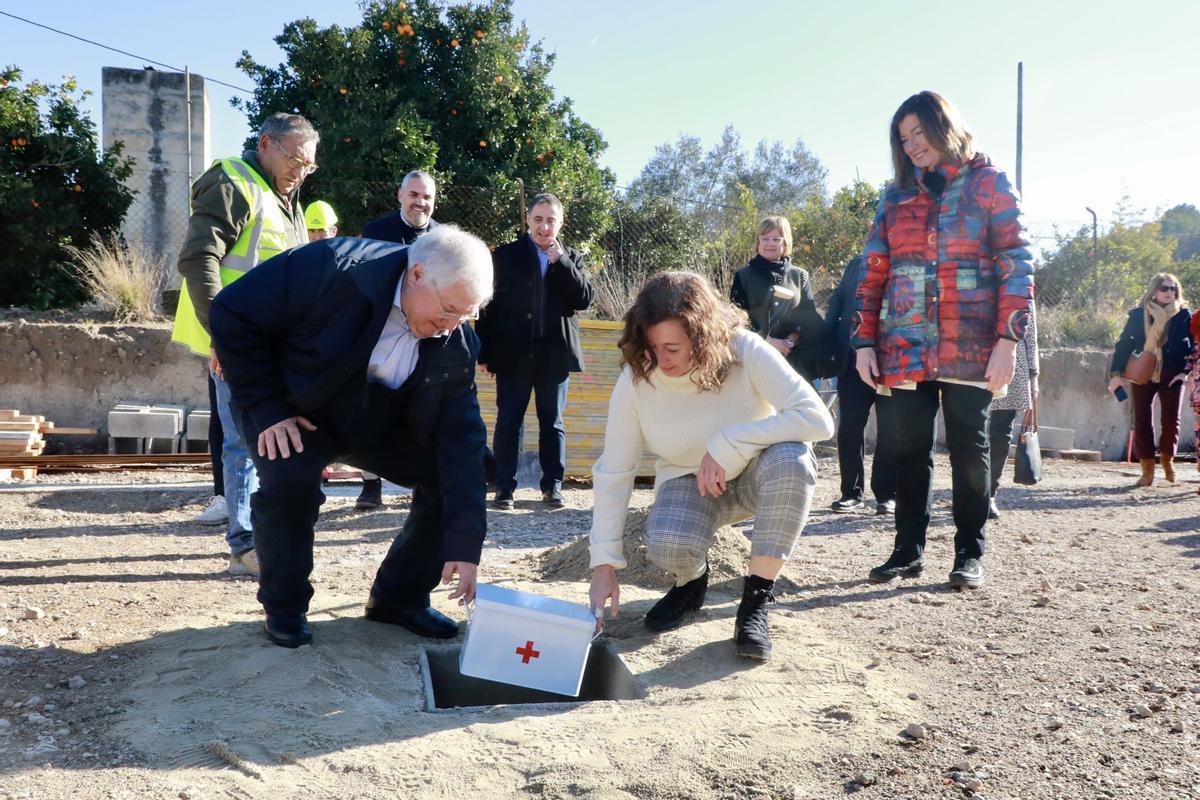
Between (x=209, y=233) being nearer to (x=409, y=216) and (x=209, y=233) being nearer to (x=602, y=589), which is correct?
(x=409, y=216)

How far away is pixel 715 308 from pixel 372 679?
153 cm

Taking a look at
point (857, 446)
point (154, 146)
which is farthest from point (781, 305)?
point (154, 146)

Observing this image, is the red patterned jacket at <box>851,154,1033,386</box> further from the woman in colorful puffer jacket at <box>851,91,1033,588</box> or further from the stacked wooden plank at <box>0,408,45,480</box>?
the stacked wooden plank at <box>0,408,45,480</box>

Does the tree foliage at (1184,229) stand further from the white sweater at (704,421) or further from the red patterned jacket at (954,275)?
the white sweater at (704,421)

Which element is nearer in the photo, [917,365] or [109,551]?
[917,365]

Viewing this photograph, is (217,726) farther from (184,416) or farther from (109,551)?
(184,416)

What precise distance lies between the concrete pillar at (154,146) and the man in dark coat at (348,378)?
8824mm

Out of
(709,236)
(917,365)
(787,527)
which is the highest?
(709,236)

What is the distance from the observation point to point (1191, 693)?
9.36 feet

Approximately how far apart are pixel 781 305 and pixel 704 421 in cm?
281

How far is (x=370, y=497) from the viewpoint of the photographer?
5.88 metres

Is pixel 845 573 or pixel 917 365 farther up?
pixel 917 365

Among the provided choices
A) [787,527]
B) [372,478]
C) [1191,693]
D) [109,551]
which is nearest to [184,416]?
[372,478]

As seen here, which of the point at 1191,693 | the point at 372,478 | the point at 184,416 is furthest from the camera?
the point at 184,416
